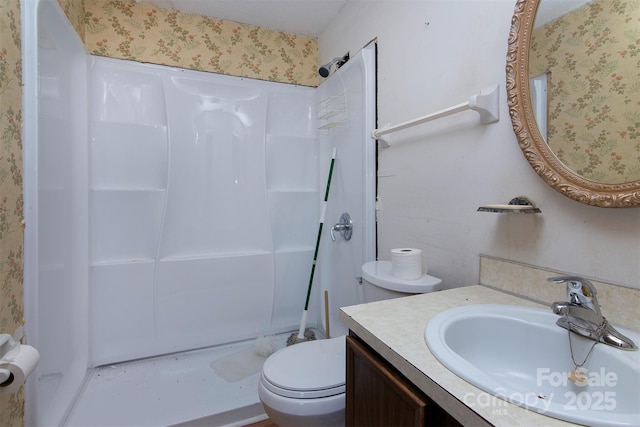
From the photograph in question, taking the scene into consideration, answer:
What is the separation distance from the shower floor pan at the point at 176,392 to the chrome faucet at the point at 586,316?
5.03ft

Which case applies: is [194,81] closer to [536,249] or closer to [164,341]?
[164,341]

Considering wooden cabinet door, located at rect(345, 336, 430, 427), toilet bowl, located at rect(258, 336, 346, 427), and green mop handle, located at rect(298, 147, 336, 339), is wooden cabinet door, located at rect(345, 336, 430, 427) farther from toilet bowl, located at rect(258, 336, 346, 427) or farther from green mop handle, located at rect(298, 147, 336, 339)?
green mop handle, located at rect(298, 147, 336, 339)

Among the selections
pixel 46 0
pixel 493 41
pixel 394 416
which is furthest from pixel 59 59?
pixel 394 416

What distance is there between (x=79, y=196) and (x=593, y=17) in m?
2.46

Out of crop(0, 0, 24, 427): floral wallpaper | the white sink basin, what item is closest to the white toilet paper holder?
crop(0, 0, 24, 427): floral wallpaper

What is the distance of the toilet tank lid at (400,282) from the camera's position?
1172 mm

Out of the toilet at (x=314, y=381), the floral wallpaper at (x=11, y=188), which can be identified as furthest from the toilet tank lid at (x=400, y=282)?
the floral wallpaper at (x=11, y=188)

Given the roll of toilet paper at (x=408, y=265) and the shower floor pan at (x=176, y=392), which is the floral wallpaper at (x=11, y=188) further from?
the roll of toilet paper at (x=408, y=265)

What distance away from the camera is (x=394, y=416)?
27.1 inches

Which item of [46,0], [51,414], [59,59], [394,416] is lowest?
[51,414]

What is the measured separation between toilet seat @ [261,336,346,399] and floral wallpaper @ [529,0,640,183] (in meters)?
1.06

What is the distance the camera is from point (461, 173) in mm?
1226

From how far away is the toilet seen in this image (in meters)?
1.13

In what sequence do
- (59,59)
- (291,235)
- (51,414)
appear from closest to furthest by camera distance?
(51,414), (59,59), (291,235)
